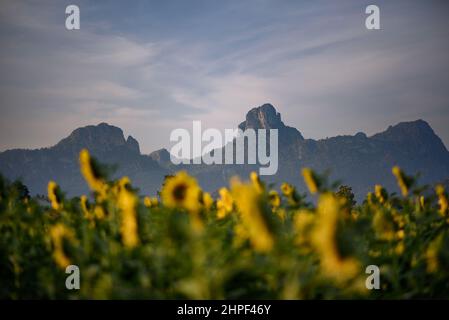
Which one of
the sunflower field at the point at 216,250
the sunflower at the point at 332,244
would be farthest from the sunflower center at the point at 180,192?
the sunflower at the point at 332,244

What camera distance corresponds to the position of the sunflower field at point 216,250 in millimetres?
2600

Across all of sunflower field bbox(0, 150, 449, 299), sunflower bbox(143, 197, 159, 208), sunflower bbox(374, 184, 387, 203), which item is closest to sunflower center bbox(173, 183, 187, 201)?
sunflower field bbox(0, 150, 449, 299)

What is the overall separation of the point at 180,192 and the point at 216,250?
714mm

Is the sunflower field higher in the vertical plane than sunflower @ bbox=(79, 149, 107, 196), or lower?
lower

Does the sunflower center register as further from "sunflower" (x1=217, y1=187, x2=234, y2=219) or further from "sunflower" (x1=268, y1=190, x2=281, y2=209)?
"sunflower" (x1=268, y1=190, x2=281, y2=209)

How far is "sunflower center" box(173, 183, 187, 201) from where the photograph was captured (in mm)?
3611

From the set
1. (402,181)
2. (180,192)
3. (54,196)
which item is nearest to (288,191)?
(402,181)

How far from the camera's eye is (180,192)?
3.65 meters

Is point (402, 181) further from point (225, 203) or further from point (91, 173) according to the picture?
point (91, 173)

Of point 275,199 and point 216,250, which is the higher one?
point 275,199

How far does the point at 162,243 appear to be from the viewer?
308 cm
